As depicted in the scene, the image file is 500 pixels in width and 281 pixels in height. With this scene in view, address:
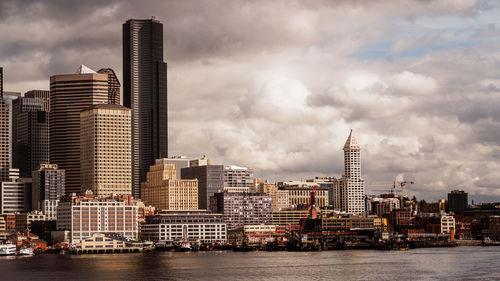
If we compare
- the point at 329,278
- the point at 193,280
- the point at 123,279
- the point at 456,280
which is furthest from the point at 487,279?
the point at 123,279

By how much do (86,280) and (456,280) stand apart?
265 feet

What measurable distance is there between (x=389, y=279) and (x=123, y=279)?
58.5 meters

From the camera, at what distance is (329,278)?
655 ft

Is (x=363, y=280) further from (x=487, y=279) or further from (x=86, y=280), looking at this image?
(x=86, y=280)

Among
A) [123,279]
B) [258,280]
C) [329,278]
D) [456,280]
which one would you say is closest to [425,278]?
[456,280]

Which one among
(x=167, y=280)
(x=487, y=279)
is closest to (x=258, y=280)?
(x=167, y=280)

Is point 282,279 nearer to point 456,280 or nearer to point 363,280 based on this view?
point 363,280

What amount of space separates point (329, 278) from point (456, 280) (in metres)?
27.6

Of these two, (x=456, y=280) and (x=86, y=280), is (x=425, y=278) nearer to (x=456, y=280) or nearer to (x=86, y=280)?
(x=456, y=280)

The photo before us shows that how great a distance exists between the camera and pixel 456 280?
19225 centimetres

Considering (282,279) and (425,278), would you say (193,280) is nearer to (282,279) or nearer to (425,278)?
(282,279)

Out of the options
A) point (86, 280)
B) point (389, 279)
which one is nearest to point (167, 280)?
point (86, 280)

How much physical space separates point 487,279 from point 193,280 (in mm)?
63394

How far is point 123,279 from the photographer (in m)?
198
